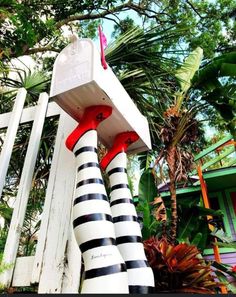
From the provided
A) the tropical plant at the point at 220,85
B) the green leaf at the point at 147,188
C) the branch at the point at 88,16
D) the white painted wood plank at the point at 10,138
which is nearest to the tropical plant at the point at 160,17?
the branch at the point at 88,16

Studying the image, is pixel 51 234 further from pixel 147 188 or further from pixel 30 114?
pixel 147 188

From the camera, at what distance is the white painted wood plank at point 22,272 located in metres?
1.12

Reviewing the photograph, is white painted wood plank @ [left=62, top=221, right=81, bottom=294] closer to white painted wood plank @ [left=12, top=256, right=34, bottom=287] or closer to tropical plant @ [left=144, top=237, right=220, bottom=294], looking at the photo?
white painted wood plank @ [left=12, top=256, right=34, bottom=287]

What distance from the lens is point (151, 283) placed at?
100 cm

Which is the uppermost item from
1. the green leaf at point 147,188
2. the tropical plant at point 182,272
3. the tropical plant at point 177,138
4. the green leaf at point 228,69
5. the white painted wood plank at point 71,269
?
the green leaf at point 228,69

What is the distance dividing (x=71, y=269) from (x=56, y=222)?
0.19 meters

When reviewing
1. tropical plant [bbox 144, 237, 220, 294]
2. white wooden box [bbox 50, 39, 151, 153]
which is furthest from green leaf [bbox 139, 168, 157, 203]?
white wooden box [bbox 50, 39, 151, 153]

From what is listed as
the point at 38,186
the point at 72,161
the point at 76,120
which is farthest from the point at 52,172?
the point at 38,186

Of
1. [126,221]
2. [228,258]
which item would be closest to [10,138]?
[126,221]

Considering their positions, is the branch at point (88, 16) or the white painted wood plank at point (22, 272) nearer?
the white painted wood plank at point (22, 272)

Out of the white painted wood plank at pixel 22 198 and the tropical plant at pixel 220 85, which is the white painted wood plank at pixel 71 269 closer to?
the white painted wood plank at pixel 22 198

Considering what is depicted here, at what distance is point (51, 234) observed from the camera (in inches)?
45.3

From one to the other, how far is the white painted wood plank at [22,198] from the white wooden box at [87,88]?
281 millimetres

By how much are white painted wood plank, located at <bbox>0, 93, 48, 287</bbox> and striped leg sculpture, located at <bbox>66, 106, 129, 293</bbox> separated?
290 mm
